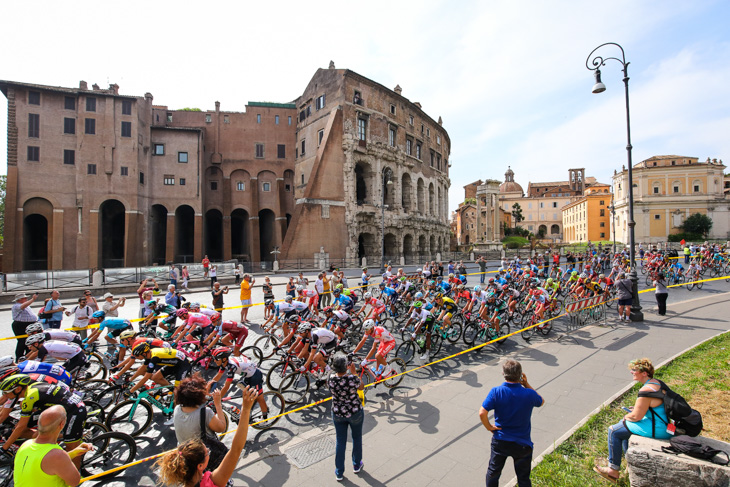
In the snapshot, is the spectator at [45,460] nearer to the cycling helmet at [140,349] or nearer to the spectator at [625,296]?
the cycling helmet at [140,349]

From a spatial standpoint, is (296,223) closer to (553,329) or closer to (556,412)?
(553,329)

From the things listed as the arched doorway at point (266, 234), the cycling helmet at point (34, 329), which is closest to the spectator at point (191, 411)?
the cycling helmet at point (34, 329)

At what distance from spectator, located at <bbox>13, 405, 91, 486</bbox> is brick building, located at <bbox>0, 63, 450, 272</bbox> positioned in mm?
30053

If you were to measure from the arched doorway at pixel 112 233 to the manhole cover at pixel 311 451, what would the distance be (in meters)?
37.9

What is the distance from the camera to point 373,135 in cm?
3838

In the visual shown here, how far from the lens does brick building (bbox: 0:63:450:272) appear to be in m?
31.1

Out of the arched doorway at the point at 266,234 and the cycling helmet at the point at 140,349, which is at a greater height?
the arched doorway at the point at 266,234

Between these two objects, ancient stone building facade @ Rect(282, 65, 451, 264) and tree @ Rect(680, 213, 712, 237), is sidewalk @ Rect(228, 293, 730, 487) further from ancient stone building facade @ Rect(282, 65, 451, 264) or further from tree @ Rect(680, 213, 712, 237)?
tree @ Rect(680, 213, 712, 237)

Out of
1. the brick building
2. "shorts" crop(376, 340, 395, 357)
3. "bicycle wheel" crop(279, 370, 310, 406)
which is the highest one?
the brick building

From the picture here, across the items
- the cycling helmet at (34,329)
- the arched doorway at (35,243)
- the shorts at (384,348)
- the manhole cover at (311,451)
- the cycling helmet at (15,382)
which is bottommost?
the manhole cover at (311,451)

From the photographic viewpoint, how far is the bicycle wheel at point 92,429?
16.4ft

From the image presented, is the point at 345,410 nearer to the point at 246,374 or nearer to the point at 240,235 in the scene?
the point at 246,374

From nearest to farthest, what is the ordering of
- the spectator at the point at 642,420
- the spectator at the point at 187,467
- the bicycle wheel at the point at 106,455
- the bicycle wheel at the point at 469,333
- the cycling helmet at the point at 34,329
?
the spectator at the point at 187,467 → the spectator at the point at 642,420 → the bicycle wheel at the point at 106,455 → the cycling helmet at the point at 34,329 → the bicycle wheel at the point at 469,333

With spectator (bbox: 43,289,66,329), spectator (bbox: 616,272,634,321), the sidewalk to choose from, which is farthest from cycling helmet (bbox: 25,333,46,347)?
spectator (bbox: 616,272,634,321)
